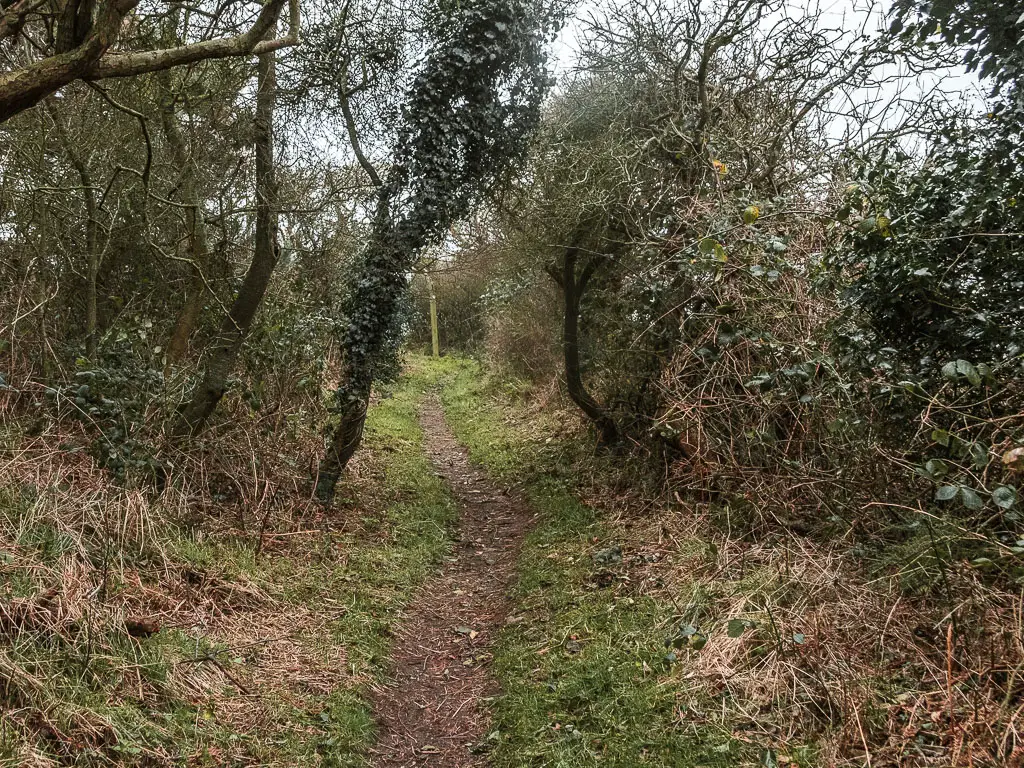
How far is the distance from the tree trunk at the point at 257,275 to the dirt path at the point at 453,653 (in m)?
3.14

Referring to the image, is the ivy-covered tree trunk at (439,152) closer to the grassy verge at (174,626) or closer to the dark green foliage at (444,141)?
the dark green foliage at (444,141)

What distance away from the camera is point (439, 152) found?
8.80 meters

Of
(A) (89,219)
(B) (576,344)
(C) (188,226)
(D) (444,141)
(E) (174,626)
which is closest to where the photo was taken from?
(E) (174,626)

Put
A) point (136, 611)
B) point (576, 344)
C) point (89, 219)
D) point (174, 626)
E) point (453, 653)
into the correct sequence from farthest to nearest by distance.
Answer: point (576, 344) → point (89, 219) → point (453, 653) → point (174, 626) → point (136, 611)

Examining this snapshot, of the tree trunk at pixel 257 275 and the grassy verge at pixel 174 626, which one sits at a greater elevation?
the tree trunk at pixel 257 275

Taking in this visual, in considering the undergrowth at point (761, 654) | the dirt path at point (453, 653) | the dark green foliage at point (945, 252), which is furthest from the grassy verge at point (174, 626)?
the dark green foliage at point (945, 252)

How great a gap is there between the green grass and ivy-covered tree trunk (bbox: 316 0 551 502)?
10.6ft

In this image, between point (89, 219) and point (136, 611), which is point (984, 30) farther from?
point (89, 219)

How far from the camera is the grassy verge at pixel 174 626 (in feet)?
12.4

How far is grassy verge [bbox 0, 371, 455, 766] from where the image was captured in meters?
3.78

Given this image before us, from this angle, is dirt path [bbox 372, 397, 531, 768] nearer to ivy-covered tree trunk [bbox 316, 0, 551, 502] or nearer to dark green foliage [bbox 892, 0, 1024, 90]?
ivy-covered tree trunk [bbox 316, 0, 551, 502]

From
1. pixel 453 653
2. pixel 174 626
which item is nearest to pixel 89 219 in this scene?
pixel 174 626

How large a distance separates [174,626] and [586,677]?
10.1 feet

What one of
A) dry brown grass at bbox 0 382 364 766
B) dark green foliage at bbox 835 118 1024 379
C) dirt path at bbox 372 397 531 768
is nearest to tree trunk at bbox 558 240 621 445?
dirt path at bbox 372 397 531 768
